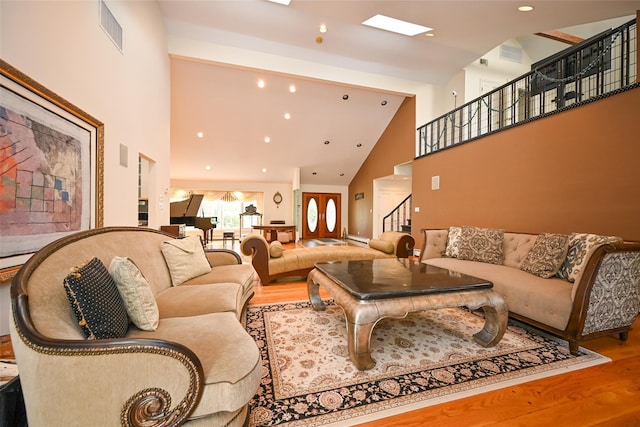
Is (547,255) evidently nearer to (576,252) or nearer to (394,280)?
(576,252)

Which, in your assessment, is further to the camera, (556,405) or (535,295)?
(535,295)

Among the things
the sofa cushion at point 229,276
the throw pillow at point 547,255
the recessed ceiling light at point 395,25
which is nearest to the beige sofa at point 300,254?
the sofa cushion at point 229,276

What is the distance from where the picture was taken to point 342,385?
155 cm

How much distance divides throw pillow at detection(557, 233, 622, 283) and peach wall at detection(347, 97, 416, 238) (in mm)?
4545

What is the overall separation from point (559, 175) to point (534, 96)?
108 inches

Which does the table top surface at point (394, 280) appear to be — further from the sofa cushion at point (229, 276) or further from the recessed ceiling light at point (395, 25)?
the recessed ceiling light at point (395, 25)

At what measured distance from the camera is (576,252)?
7.49 feet

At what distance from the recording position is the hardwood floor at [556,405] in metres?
1.29

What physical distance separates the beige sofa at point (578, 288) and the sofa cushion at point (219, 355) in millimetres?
2322

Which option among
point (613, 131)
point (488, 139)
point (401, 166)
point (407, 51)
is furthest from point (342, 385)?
point (401, 166)

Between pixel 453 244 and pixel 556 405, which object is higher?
pixel 453 244

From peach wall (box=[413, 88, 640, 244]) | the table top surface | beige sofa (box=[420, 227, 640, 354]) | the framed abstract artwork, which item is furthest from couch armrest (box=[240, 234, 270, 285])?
peach wall (box=[413, 88, 640, 244])

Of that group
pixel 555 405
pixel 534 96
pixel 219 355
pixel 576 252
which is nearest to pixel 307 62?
pixel 534 96

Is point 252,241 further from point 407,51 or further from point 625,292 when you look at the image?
point 407,51
